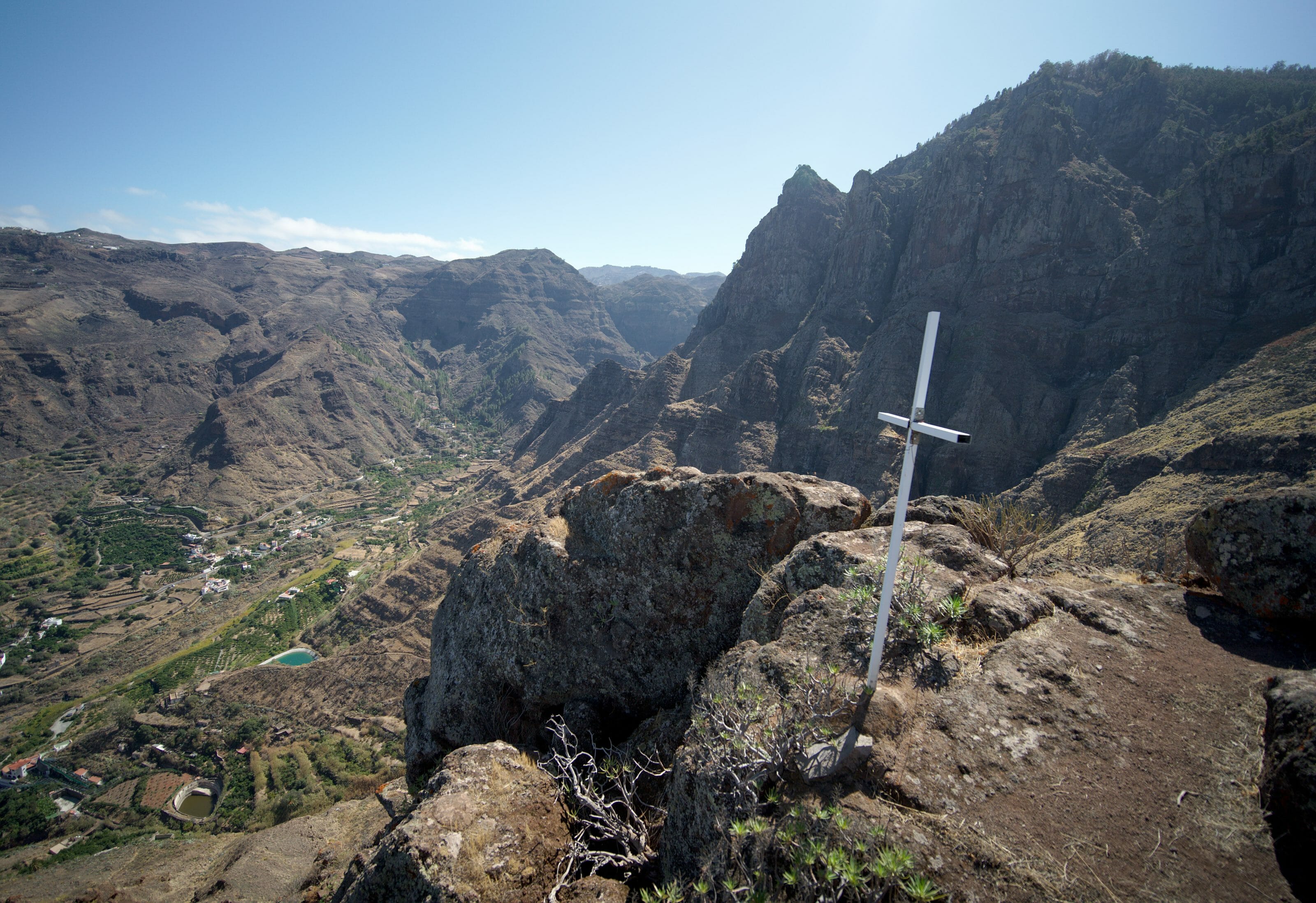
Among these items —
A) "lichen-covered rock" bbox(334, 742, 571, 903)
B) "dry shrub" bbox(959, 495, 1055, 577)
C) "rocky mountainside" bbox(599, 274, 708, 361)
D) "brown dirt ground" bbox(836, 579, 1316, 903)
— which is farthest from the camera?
"rocky mountainside" bbox(599, 274, 708, 361)

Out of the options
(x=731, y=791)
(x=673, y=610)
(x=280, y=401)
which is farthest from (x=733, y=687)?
(x=280, y=401)

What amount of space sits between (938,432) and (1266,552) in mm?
5550

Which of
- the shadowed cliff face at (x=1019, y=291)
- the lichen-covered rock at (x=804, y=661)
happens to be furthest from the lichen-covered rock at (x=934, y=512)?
the shadowed cliff face at (x=1019, y=291)

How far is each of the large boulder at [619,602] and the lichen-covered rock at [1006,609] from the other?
3.01 meters

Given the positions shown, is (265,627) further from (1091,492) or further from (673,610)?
(1091,492)

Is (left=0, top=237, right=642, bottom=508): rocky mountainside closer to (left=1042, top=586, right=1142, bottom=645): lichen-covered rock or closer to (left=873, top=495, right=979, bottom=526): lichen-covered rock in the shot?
(left=873, top=495, right=979, bottom=526): lichen-covered rock

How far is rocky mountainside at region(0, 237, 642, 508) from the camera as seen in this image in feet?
276

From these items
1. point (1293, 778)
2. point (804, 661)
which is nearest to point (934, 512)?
point (804, 661)

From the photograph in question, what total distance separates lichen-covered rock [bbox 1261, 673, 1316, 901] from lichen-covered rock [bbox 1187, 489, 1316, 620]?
8.34ft

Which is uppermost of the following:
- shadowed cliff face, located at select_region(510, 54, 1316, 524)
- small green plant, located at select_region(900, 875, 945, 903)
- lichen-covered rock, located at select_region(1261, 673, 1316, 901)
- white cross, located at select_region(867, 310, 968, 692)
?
shadowed cliff face, located at select_region(510, 54, 1316, 524)

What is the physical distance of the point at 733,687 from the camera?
6070 mm

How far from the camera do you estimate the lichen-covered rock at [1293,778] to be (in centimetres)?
344

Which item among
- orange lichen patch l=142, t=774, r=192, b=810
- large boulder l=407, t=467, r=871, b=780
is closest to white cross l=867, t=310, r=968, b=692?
large boulder l=407, t=467, r=871, b=780

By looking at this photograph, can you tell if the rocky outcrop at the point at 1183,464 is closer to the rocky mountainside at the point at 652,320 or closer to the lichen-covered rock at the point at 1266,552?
the lichen-covered rock at the point at 1266,552
